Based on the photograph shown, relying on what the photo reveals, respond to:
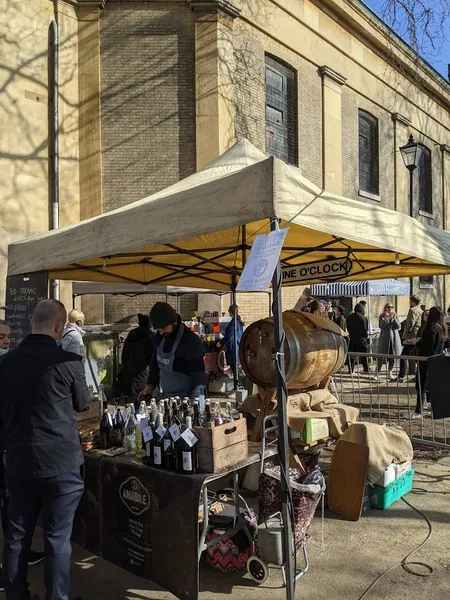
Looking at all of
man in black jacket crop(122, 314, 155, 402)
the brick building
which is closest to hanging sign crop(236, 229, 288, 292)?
man in black jacket crop(122, 314, 155, 402)

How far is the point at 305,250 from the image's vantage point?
5250 mm

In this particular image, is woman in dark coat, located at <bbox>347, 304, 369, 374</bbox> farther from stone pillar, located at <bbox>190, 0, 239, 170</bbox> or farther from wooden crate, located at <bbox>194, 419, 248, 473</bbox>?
wooden crate, located at <bbox>194, 419, 248, 473</bbox>

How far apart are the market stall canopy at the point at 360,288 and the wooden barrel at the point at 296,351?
31.8 feet

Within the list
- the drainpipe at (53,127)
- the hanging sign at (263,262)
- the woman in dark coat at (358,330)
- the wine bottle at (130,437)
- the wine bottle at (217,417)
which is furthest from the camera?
the woman in dark coat at (358,330)

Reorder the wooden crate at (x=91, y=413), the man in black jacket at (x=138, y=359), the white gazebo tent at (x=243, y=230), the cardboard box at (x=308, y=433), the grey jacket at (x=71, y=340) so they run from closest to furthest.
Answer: the white gazebo tent at (x=243, y=230)
the wooden crate at (x=91, y=413)
the cardboard box at (x=308, y=433)
the grey jacket at (x=71, y=340)
the man in black jacket at (x=138, y=359)

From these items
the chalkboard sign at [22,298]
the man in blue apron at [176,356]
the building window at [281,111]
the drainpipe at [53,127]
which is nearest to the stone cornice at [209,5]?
the building window at [281,111]

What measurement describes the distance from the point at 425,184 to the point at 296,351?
2423 centimetres

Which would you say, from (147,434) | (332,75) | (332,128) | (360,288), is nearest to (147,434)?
(147,434)

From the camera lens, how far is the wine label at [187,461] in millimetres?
3209

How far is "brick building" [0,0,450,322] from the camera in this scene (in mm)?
12430

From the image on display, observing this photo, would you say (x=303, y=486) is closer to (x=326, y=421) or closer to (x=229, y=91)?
(x=326, y=421)

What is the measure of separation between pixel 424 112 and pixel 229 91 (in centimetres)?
1370

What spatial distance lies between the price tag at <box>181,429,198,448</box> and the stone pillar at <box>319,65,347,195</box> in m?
15.3

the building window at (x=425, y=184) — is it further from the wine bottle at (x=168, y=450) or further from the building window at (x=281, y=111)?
the wine bottle at (x=168, y=450)
